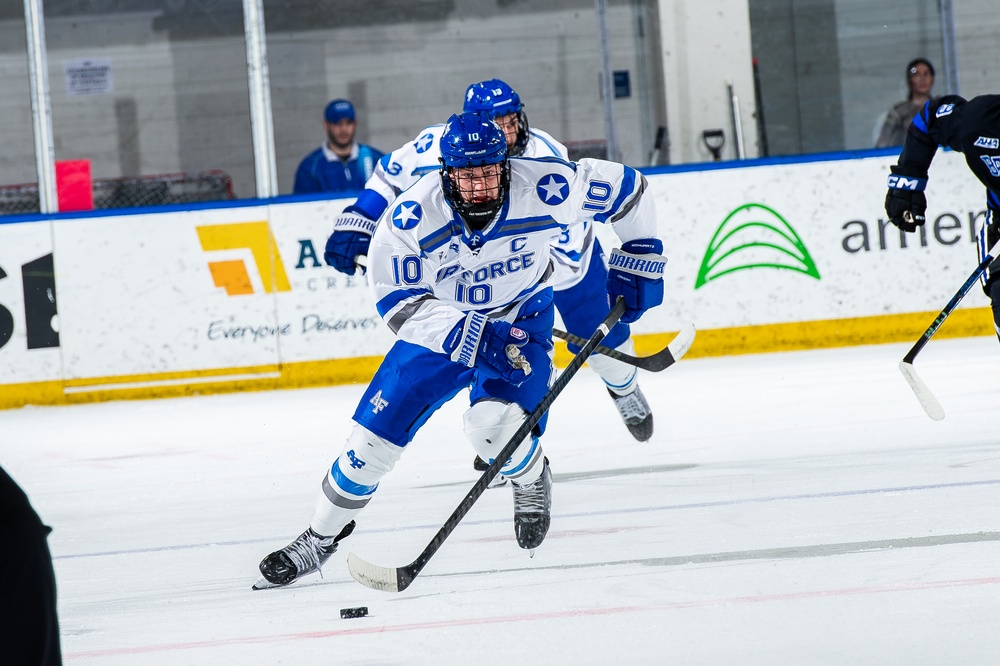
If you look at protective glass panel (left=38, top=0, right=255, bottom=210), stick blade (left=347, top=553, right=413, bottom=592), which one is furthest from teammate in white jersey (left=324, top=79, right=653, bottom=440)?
protective glass panel (left=38, top=0, right=255, bottom=210)

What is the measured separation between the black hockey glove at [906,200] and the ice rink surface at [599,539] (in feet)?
2.13

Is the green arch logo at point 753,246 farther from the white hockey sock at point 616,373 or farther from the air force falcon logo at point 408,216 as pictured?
the air force falcon logo at point 408,216

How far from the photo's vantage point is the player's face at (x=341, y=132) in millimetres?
6504

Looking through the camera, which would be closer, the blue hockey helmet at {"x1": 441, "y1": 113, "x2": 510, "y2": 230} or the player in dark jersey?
the blue hockey helmet at {"x1": 441, "y1": 113, "x2": 510, "y2": 230}

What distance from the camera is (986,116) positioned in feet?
12.5

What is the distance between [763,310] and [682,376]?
885 millimetres

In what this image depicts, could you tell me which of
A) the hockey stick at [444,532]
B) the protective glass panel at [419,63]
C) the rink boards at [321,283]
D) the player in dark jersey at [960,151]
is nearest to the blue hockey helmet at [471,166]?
the hockey stick at [444,532]

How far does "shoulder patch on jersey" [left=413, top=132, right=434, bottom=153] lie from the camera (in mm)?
3539

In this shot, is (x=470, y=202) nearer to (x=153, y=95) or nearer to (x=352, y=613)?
(x=352, y=613)

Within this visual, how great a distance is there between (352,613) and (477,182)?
898mm

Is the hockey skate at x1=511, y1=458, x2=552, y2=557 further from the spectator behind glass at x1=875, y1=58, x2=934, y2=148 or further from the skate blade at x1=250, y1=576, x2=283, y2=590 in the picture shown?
the spectator behind glass at x1=875, y1=58, x2=934, y2=148

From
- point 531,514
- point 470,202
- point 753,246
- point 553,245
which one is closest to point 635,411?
point 553,245

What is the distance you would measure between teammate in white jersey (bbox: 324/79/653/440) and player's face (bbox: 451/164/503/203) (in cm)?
53

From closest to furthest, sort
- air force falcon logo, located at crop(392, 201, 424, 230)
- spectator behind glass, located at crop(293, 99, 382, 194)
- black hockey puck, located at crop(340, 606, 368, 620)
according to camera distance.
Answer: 1. black hockey puck, located at crop(340, 606, 368, 620)
2. air force falcon logo, located at crop(392, 201, 424, 230)
3. spectator behind glass, located at crop(293, 99, 382, 194)
